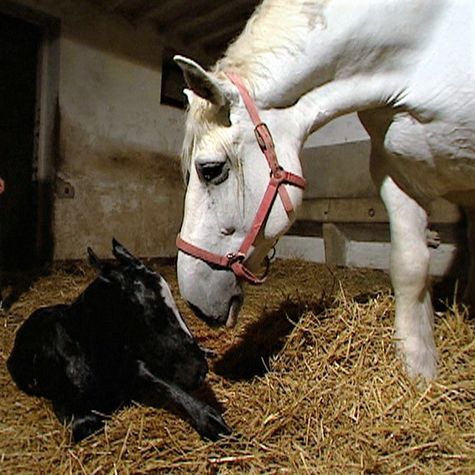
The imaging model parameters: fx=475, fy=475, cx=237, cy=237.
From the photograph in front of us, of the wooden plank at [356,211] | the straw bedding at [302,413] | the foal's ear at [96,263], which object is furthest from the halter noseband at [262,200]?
the wooden plank at [356,211]

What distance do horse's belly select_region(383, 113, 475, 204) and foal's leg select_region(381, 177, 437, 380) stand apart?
2.4 inches

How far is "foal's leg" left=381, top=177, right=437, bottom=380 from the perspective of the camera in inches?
54.7

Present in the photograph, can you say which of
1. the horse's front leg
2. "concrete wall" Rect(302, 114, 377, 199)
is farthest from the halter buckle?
"concrete wall" Rect(302, 114, 377, 199)

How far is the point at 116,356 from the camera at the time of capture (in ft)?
3.76

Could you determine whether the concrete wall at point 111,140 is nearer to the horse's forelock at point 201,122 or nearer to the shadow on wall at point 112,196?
the shadow on wall at point 112,196

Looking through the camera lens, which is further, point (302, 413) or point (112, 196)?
point (112, 196)

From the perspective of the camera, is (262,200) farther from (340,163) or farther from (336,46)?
(340,163)

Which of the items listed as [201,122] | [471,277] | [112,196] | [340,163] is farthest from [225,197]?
[112,196]

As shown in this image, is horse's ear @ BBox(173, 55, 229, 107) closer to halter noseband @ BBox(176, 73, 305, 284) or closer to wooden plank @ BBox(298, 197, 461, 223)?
halter noseband @ BBox(176, 73, 305, 284)

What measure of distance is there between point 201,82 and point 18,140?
2699 mm

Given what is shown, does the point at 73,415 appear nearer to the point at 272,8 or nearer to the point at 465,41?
the point at 272,8

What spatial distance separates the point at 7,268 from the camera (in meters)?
3.05

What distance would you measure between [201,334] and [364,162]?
1.97 meters

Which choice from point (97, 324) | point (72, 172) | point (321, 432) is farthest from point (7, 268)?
point (321, 432)
